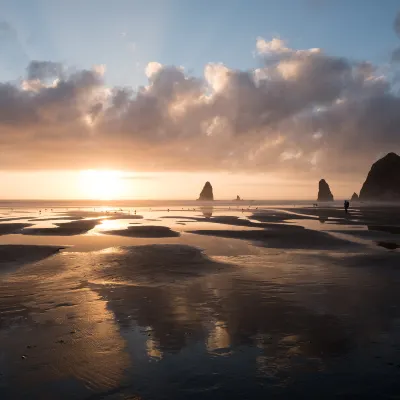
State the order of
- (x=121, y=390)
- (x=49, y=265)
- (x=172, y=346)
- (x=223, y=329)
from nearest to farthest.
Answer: (x=121, y=390) < (x=172, y=346) < (x=223, y=329) < (x=49, y=265)

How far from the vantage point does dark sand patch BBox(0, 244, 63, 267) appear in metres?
20.1

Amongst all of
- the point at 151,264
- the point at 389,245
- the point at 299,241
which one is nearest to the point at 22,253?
the point at 151,264

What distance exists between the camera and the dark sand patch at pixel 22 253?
65.8 ft

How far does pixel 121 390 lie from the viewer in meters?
6.30

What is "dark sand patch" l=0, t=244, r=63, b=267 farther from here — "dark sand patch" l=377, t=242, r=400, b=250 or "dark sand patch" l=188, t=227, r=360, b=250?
"dark sand patch" l=377, t=242, r=400, b=250

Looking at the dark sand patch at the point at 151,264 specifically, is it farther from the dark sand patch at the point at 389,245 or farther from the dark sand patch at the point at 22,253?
the dark sand patch at the point at 389,245

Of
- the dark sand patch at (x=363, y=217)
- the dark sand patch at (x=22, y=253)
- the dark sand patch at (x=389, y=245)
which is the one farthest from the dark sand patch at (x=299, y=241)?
the dark sand patch at (x=363, y=217)

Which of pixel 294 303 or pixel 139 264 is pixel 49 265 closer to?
pixel 139 264

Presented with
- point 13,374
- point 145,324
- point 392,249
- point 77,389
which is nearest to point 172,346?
point 145,324

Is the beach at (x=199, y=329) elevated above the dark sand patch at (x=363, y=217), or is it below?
below

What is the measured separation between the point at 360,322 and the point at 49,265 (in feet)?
50.7

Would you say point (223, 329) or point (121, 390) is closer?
point (121, 390)

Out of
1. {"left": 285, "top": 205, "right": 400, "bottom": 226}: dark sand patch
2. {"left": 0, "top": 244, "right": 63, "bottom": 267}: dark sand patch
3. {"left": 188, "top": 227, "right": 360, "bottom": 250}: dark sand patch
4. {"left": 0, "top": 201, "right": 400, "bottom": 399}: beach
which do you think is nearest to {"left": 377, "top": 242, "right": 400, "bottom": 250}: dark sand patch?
{"left": 188, "top": 227, "right": 360, "bottom": 250}: dark sand patch

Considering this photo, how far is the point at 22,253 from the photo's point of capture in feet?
74.0
